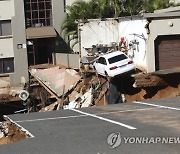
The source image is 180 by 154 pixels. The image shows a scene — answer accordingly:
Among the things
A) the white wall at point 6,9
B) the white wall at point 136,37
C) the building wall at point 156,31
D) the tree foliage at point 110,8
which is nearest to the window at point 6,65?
the white wall at point 6,9

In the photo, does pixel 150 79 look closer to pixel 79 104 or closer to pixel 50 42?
pixel 79 104

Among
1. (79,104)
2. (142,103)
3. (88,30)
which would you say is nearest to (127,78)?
(79,104)

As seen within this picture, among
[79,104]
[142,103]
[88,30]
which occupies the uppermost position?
[88,30]

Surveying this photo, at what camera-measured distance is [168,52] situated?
103 feet

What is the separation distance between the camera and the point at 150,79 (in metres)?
29.4

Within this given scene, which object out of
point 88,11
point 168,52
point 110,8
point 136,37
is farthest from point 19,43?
point 168,52

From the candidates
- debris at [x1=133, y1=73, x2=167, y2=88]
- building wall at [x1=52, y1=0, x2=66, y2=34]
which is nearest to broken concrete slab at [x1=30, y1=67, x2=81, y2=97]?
building wall at [x1=52, y1=0, x2=66, y2=34]

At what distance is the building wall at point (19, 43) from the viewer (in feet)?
137

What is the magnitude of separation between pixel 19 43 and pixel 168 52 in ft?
52.2

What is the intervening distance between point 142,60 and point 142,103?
604 inches

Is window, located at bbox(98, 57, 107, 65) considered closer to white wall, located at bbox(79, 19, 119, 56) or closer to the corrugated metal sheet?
white wall, located at bbox(79, 19, 119, 56)

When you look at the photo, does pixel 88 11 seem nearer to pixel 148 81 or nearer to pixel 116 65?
pixel 116 65

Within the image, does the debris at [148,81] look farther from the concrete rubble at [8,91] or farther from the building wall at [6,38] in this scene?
the building wall at [6,38]

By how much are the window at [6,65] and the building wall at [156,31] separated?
51.3 ft
